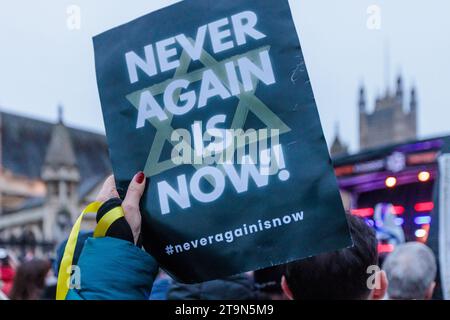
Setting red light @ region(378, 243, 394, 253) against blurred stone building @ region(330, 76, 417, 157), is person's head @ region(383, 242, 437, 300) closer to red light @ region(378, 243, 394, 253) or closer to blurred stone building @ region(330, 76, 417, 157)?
red light @ region(378, 243, 394, 253)

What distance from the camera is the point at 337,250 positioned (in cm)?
175

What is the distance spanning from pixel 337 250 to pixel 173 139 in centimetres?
48

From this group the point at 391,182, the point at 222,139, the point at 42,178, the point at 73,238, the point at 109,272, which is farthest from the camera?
the point at 42,178

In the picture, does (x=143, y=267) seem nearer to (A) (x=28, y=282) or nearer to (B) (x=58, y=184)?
(A) (x=28, y=282)

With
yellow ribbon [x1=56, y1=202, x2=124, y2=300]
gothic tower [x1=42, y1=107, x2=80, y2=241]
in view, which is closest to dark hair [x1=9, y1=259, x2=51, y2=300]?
yellow ribbon [x1=56, y1=202, x2=124, y2=300]

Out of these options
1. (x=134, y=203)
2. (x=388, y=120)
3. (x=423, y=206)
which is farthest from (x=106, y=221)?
(x=388, y=120)

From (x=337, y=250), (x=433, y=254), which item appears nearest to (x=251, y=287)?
(x=433, y=254)

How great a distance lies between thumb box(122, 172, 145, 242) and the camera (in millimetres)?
1688

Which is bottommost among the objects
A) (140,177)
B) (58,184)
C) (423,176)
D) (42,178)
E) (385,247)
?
(140,177)

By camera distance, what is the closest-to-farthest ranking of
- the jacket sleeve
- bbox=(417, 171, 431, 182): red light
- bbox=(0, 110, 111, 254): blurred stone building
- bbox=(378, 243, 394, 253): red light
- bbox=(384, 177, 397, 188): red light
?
1. the jacket sleeve
2. bbox=(378, 243, 394, 253): red light
3. bbox=(417, 171, 431, 182): red light
4. bbox=(384, 177, 397, 188): red light
5. bbox=(0, 110, 111, 254): blurred stone building

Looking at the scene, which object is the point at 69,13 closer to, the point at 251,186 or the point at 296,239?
the point at 251,186

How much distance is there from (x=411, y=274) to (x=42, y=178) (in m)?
41.1

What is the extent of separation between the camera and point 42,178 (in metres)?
42.1

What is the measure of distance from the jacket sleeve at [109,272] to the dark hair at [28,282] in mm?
2718
